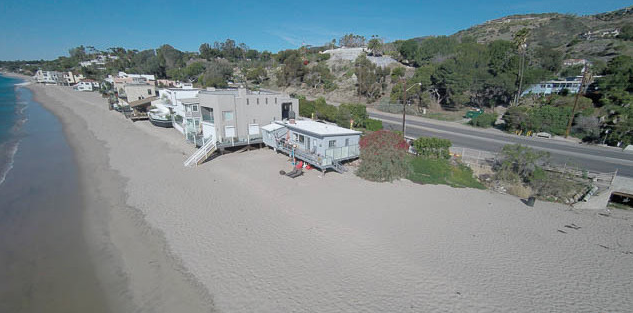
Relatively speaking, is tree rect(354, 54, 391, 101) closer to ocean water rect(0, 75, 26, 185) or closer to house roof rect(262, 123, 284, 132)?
house roof rect(262, 123, 284, 132)

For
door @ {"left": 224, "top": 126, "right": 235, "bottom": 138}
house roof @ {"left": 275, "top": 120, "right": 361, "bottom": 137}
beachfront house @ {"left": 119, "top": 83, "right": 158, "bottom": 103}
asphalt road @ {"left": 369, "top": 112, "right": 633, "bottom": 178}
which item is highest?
beachfront house @ {"left": 119, "top": 83, "right": 158, "bottom": 103}

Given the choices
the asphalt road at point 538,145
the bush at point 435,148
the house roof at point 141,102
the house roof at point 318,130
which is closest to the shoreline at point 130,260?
the house roof at point 318,130

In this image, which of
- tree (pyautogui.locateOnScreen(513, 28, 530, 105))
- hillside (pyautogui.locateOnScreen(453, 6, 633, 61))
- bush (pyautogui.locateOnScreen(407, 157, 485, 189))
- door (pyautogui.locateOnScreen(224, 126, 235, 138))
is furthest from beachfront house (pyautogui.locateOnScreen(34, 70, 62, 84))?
hillside (pyautogui.locateOnScreen(453, 6, 633, 61))

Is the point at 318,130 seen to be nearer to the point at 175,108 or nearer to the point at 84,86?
the point at 175,108

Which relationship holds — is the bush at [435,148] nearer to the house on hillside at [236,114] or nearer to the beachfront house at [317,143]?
the beachfront house at [317,143]

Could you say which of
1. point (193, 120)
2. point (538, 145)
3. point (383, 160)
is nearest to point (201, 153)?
point (193, 120)

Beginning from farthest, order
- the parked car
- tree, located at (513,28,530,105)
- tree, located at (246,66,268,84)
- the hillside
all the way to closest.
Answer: tree, located at (246,66,268,84) < the hillside < tree, located at (513,28,530,105) < the parked car
